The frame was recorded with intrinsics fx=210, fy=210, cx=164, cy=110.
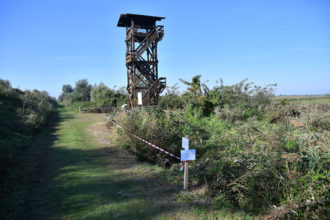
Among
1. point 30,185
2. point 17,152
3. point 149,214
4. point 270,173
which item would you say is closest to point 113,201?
point 149,214

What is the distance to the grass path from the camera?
4.15 m

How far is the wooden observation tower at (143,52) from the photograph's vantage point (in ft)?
56.6

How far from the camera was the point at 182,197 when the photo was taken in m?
4.77

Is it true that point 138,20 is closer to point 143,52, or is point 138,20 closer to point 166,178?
point 143,52

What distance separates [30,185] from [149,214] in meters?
3.53

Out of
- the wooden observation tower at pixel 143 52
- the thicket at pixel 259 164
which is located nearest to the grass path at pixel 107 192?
the thicket at pixel 259 164

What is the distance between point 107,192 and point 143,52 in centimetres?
1386

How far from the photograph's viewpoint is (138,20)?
18.1m

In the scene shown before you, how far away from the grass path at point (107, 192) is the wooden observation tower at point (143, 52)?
10.4 meters

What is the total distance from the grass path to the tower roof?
13.1 metres

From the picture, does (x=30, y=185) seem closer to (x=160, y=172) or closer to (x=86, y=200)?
(x=86, y=200)

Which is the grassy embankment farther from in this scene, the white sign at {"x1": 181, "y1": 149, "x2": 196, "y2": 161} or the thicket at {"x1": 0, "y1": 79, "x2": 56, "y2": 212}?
the white sign at {"x1": 181, "y1": 149, "x2": 196, "y2": 161}

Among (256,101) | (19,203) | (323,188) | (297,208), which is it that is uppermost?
(256,101)

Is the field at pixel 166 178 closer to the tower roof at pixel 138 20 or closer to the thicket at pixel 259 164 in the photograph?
the thicket at pixel 259 164
